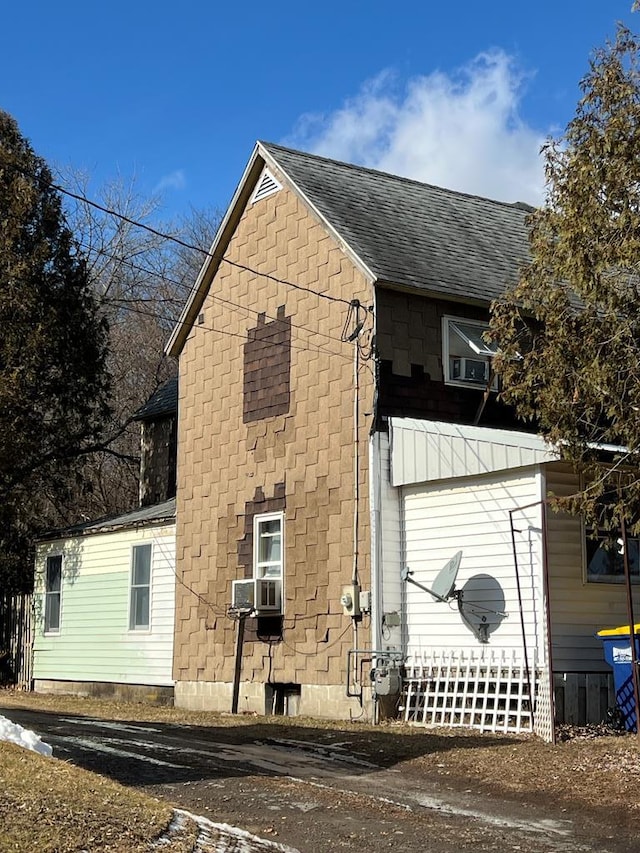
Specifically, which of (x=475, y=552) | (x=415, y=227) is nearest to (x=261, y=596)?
(x=475, y=552)

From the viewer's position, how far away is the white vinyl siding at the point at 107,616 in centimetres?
2114

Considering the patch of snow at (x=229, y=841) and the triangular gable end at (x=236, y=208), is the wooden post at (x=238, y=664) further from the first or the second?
the patch of snow at (x=229, y=841)

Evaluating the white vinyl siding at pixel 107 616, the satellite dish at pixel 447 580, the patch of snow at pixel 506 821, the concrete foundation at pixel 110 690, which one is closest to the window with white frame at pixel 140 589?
the white vinyl siding at pixel 107 616

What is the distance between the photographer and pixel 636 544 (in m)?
15.9

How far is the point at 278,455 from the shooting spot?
1891cm

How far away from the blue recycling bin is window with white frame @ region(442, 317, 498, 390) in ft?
17.9

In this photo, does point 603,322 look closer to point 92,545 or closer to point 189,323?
point 189,323

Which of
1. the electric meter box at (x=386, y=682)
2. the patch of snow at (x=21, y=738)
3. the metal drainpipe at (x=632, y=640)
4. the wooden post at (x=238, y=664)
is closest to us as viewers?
the patch of snow at (x=21, y=738)

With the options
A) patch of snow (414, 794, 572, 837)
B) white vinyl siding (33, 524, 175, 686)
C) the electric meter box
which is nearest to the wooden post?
white vinyl siding (33, 524, 175, 686)

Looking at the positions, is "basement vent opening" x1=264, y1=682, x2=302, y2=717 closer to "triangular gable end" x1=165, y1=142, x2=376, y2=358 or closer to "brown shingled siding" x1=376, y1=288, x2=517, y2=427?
"brown shingled siding" x1=376, y1=288, x2=517, y2=427

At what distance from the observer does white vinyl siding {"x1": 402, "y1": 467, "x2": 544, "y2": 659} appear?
14.9 meters

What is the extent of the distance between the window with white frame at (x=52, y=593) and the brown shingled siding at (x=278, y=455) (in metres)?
4.67

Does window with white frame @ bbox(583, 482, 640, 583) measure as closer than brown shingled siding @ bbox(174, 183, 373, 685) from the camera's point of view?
Yes

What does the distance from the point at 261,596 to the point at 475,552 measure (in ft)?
13.5
